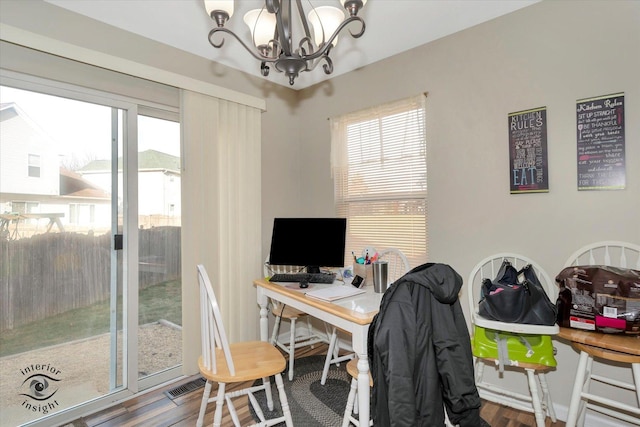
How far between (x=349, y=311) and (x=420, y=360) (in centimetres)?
43

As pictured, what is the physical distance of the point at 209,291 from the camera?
1560 millimetres

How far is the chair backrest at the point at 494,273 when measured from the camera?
1.90 metres

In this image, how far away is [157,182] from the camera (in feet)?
8.12

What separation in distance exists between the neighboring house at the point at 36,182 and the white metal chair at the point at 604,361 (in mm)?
2875

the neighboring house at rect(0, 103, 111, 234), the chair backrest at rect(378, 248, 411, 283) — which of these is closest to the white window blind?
the chair backrest at rect(378, 248, 411, 283)

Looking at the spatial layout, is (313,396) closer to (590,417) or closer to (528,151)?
(590,417)

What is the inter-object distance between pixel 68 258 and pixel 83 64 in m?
1.21

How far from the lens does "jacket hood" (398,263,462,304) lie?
1.34m

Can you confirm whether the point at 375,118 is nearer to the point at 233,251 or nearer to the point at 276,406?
the point at 233,251

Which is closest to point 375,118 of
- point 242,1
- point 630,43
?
point 242,1

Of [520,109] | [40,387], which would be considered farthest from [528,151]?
[40,387]

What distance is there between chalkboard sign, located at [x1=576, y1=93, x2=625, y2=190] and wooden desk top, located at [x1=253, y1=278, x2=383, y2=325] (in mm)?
1324

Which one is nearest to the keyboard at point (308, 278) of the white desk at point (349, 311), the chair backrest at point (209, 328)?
the white desk at point (349, 311)

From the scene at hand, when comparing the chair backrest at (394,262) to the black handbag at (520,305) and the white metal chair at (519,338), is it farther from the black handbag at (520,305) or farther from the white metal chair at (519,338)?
the black handbag at (520,305)
